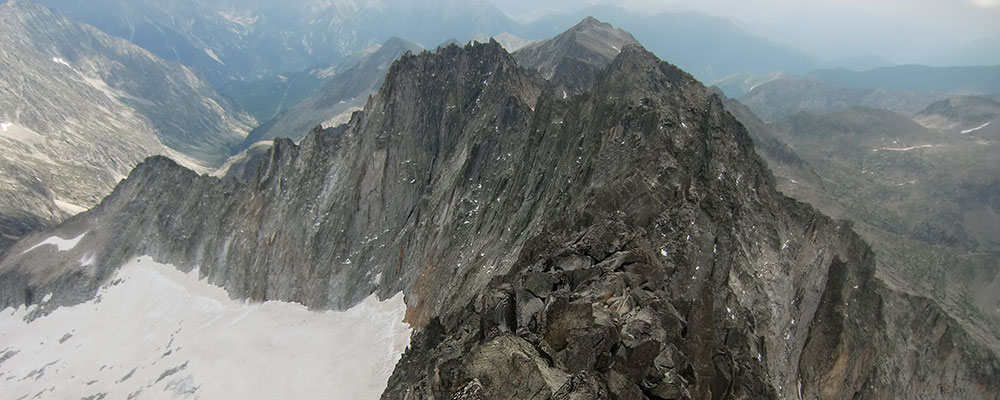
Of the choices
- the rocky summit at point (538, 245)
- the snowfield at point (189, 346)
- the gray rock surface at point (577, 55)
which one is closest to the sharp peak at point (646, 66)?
the rocky summit at point (538, 245)

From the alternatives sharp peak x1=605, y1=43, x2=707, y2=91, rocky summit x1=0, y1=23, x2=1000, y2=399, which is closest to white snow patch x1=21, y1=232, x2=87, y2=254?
rocky summit x1=0, y1=23, x2=1000, y2=399

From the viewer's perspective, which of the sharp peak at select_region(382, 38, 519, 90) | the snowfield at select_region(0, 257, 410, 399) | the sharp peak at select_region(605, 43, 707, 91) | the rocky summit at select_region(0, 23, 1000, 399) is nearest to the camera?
the rocky summit at select_region(0, 23, 1000, 399)

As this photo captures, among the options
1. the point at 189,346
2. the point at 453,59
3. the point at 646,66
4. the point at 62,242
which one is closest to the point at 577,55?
the point at 453,59

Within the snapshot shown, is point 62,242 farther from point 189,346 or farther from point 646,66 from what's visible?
point 646,66

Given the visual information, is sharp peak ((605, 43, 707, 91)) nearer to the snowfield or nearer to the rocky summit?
the rocky summit

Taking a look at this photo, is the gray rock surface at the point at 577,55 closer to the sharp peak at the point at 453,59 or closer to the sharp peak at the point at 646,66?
the sharp peak at the point at 646,66
